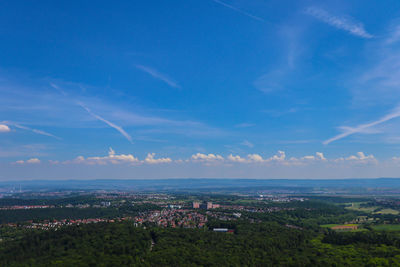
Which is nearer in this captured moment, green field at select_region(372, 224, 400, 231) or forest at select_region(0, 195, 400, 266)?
forest at select_region(0, 195, 400, 266)

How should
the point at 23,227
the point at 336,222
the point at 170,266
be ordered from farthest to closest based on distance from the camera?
the point at 336,222, the point at 23,227, the point at 170,266

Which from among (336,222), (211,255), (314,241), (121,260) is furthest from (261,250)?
(336,222)

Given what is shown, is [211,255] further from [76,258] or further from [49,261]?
[49,261]

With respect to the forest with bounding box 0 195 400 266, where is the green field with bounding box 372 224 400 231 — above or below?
below

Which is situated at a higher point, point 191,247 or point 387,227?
point 191,247

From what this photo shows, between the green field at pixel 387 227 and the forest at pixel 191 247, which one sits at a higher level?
the forest at pixel 191 247

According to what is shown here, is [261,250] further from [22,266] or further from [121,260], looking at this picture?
[22,266]

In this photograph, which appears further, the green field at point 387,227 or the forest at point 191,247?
the green field at point 387,227

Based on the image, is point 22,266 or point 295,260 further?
point 295,260

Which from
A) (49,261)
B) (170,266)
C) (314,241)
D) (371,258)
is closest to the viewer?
(170,266)

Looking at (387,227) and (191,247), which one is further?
(387,227)
